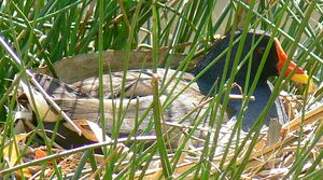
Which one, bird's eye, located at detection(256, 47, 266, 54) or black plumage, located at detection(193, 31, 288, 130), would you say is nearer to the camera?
black plumage, located at detection(193, 31, 288, 130)

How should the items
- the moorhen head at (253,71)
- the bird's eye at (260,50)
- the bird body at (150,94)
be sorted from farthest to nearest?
the bird's eye at (260,50), the moorhen head at (253,71), the bird body at (150,94)

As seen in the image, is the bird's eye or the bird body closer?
the bird body

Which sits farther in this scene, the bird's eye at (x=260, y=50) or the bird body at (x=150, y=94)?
the bird's eye at (x=260, y=50)

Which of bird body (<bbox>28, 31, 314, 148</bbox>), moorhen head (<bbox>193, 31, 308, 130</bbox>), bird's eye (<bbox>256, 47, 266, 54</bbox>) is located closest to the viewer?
bird body (<bbox>28, 31, 314, 148</bbox>)

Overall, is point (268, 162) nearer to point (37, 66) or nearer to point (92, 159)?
point (92, 159)

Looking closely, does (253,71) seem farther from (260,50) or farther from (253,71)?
(260,50)

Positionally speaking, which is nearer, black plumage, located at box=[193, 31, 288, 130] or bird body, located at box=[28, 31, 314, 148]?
bird body, located at box=[28, 31, 314, 148]

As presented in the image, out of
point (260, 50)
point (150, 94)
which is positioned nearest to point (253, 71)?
point (260, 50)

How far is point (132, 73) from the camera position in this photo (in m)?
2.86

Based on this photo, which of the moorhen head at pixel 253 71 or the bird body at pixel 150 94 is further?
the moorhen head at pixel 253 71

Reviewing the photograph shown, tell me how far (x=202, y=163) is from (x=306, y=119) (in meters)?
0.39

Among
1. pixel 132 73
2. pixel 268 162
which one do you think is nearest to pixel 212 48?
pixel 132 73

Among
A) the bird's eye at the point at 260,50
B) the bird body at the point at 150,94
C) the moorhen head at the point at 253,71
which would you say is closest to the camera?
the bird body at the point at 150,94

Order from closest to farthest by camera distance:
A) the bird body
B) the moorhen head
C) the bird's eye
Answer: the bird body → the moorhen head → the bird's eye
